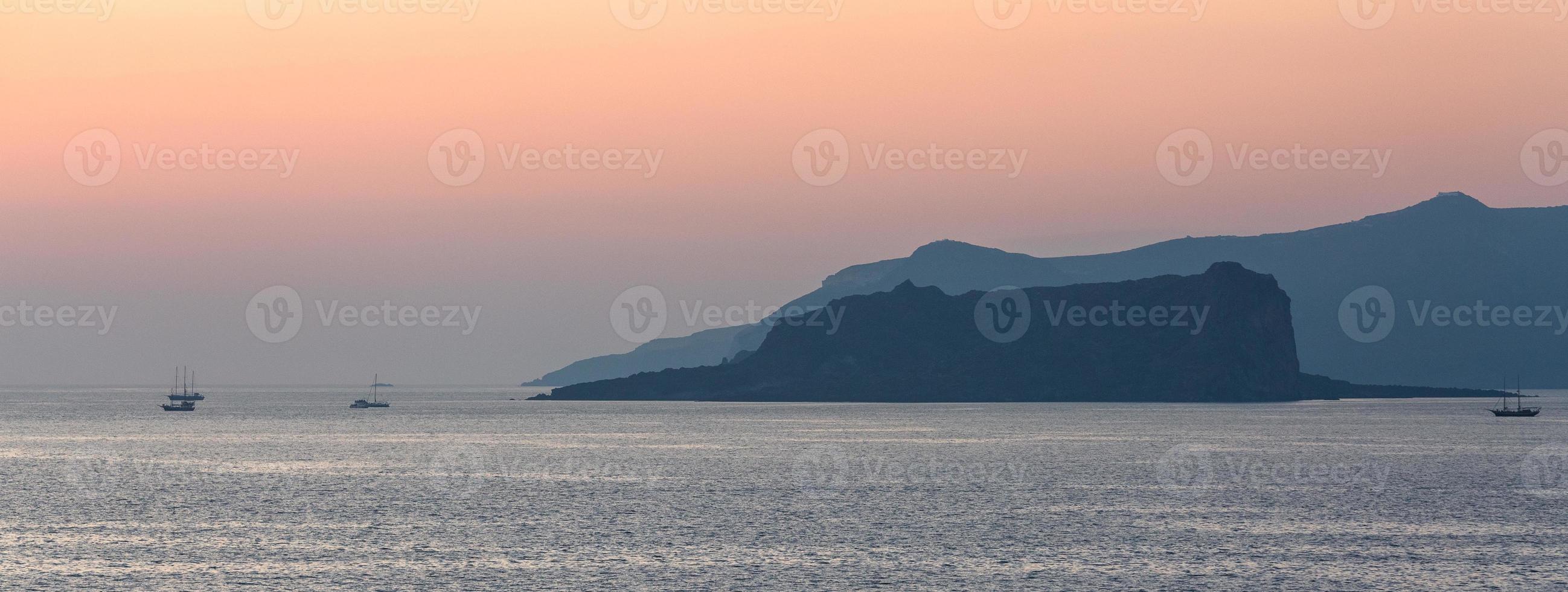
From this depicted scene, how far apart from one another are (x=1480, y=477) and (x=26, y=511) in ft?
383

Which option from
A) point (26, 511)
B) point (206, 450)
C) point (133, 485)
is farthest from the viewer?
point (206, 450)

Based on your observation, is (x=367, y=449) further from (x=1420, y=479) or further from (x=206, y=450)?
(x=1420, y=479)

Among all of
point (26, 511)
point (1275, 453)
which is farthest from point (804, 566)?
point (1275, 453)

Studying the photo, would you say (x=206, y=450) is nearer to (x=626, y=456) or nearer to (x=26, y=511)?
(x=626, y=456)

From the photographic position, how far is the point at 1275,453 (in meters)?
168

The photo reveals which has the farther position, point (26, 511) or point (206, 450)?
point (206, 450)

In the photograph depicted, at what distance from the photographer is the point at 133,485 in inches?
4670

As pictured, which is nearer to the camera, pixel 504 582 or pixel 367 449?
pixel 504 582

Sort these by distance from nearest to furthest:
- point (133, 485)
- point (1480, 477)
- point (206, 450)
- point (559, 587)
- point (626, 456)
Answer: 1. point (559, 587)
2. point (133, 485)
3. point (1480, 477)
4. point (626, 456)
5. point (206, 450)

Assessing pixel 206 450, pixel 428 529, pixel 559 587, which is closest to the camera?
pixel 559 587

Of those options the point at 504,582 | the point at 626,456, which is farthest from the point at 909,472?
the point at 504,582

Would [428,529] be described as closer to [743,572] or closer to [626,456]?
[743,572]

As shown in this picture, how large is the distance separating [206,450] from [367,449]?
61.6 ft

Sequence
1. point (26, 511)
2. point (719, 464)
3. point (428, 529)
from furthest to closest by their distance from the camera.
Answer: point (719, 464), point (26, 511), point (428, 529)
